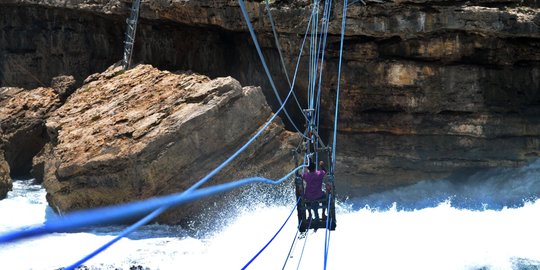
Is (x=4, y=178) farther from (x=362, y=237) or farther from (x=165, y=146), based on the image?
(x=362, y=237)

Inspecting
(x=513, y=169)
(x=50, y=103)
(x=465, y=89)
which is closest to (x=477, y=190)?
(x=513, y=169)

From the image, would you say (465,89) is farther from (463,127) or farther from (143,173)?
(143,173)

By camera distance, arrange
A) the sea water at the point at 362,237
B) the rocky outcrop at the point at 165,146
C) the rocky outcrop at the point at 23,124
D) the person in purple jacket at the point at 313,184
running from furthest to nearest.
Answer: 1. the rocky outcrop at the point at 23,124
2. the rocky outcrop at the point at 165,146
3. the sea water at the point at 362,237
4. the person in purple jacket at the point at 313,184

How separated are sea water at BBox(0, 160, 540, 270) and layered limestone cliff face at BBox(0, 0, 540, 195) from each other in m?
1.05

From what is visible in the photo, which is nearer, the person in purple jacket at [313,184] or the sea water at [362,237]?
the person in purple jacket at [313,184]

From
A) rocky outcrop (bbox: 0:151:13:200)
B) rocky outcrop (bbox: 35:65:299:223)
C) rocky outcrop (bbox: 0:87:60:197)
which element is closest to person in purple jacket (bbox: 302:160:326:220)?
rocky outcrop (bbox: 35:65:299:223)

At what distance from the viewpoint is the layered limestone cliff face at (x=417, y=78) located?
73.6 feet

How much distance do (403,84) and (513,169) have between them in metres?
4.88

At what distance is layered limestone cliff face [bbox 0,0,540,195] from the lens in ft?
73.6

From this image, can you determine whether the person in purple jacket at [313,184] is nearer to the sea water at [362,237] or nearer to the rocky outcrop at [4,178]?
the sea water at [362,237]

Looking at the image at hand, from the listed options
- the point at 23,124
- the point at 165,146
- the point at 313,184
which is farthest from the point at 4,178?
the point at 313,184

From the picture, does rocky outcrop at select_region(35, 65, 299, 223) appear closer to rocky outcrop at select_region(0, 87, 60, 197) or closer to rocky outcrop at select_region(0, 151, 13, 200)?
rocky outcrop at select_region(0, 151, 13, 200)

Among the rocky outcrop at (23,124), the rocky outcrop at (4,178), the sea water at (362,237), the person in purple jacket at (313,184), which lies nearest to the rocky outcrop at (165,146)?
the sea water at (362,237)

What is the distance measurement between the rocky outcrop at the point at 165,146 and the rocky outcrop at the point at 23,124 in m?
6.36
